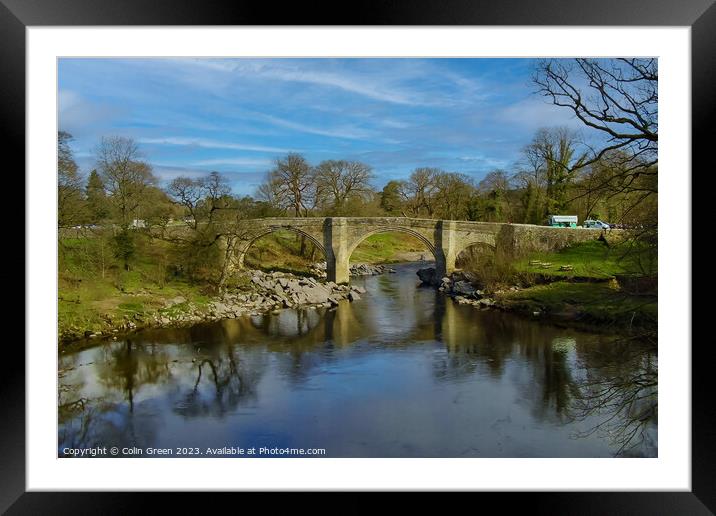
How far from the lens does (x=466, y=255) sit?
13211 mm

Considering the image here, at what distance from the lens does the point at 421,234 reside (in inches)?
534

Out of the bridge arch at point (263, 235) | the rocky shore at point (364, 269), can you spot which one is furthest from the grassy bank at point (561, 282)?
the rocky shore at point (364, 269)

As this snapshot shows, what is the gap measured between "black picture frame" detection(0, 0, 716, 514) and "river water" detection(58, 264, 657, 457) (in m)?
0.61

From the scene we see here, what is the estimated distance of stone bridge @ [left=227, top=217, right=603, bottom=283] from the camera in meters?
11.8

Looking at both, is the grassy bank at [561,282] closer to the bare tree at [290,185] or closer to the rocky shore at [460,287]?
the rocky shore at [460,287]

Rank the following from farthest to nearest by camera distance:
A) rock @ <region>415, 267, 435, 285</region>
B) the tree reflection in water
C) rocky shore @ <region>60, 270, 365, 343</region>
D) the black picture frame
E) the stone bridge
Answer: rock @ <region>415, 267, 435, 285</region> → the stone bridge → rocky shore @ <region>60, 270, 365, 343</region> → the tree reflection in water → the black picture frame

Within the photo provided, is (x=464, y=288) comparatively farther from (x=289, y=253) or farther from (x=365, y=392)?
(x=365, y=392)

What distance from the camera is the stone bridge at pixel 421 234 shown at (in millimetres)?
11805

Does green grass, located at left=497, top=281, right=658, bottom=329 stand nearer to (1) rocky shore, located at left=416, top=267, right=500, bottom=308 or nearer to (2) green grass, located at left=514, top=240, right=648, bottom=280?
(2) green grass, located at left=514, top=240, right=648, bottom=280

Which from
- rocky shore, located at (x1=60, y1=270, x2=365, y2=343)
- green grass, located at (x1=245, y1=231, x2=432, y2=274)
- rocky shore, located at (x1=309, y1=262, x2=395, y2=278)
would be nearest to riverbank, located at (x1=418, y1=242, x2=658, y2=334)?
rocky shore, located at (x1=60, y1=270, x2=365, y2=343)

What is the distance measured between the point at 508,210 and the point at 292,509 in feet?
34.9
